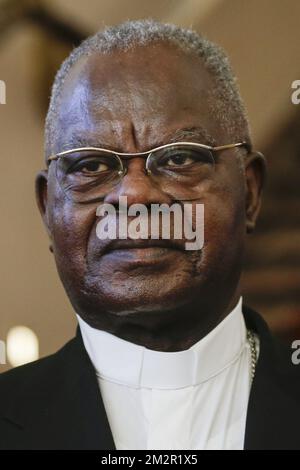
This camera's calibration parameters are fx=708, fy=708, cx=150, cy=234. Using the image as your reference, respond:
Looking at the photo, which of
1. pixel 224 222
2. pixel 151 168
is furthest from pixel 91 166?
pixel 224 222

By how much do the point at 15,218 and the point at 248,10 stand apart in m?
0.57

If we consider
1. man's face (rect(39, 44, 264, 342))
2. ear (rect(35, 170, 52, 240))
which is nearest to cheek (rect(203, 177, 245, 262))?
man's face (rect(39, 44, 264, 342))

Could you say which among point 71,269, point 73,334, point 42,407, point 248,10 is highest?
point 248,10

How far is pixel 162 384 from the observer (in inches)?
46.7

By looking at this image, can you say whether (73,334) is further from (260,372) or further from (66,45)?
(66,45)

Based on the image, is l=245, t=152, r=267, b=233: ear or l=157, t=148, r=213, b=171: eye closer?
l=157, t=148, r=213, b=171: eye

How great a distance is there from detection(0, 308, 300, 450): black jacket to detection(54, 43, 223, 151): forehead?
14.5 inches

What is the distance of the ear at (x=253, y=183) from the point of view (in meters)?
1.26

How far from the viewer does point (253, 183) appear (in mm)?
1273

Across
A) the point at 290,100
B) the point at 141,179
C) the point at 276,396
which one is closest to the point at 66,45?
the point at 141,179

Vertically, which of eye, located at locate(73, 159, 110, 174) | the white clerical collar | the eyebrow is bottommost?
the white clerical collar

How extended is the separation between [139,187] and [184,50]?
25cm

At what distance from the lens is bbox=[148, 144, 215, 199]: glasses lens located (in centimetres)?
115

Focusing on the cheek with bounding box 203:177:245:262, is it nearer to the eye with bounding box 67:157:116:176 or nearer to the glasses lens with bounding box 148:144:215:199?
the glasses lens with bounding box 148:144:215:199
